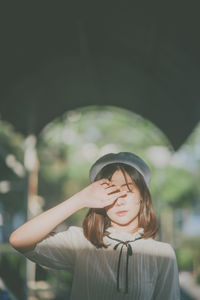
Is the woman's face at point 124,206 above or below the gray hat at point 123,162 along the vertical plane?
below

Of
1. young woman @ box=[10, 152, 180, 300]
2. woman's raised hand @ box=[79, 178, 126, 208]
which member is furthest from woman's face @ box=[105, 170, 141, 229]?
woman's raised hand @ box=[79, 178, 126, 208]

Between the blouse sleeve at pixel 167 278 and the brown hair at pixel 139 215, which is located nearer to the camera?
the blouse sleeve at pixel 167 278

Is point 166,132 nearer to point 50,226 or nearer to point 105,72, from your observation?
point 105,72

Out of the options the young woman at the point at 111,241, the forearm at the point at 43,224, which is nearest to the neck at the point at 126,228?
the young woman at the point at 111,241

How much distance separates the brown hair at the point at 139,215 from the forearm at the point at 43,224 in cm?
Result: 20

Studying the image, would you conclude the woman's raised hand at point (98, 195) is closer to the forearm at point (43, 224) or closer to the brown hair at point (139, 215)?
the forearm at point (43, 224)

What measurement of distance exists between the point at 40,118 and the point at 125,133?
1709 cm

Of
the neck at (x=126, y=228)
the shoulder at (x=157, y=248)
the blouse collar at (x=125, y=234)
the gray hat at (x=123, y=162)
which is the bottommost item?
the shoulder at (x=157, y=248)

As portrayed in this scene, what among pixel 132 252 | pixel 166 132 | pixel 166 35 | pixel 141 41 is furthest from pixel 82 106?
pixel 132 252

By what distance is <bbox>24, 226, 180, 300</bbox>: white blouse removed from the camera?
1.36m

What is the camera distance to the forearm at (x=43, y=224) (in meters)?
1.31

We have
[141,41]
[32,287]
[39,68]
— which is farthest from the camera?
[32,287]

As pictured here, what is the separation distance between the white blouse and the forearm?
0.08 meters

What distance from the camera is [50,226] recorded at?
1312 millimetres
